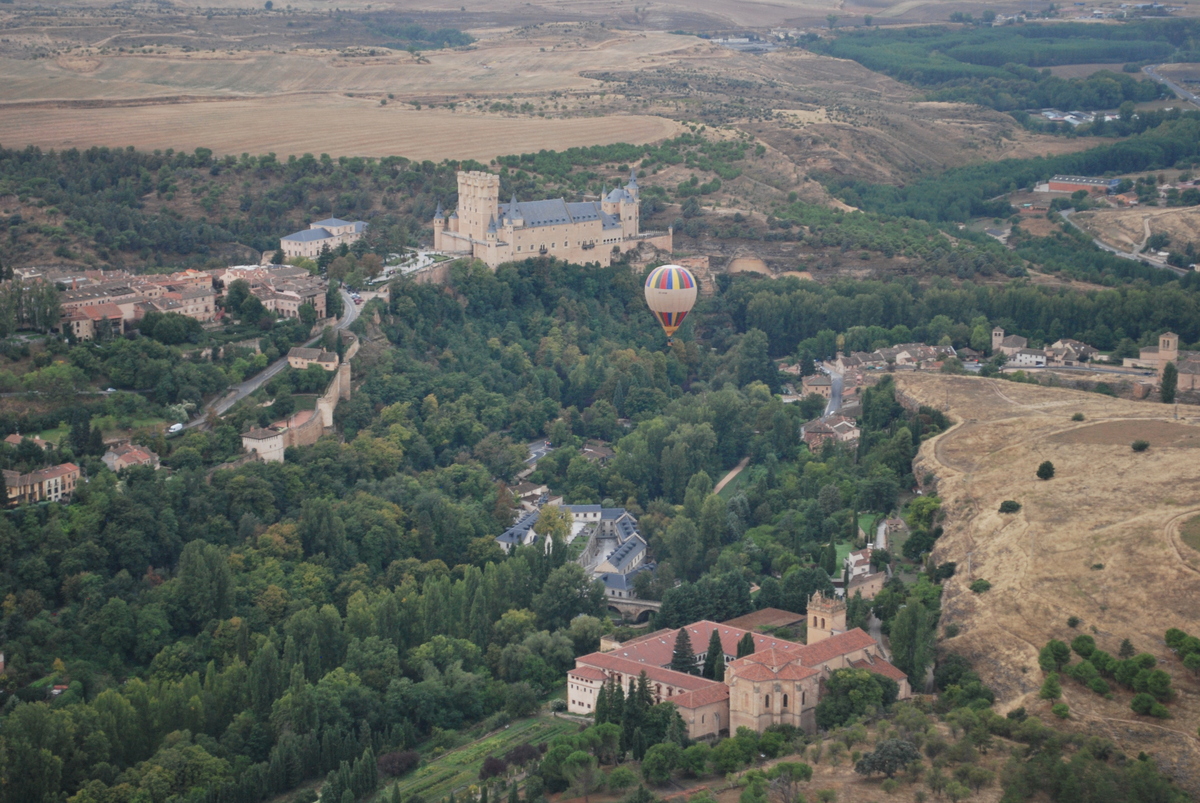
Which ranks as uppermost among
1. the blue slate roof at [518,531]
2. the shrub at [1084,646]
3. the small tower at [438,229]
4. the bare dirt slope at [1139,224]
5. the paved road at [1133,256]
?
the small tower at [438,229]

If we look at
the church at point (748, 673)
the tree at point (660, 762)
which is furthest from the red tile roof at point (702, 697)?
the tree at point (660, 762)

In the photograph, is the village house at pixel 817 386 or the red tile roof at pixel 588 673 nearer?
the red tile roof at pixel 588 673

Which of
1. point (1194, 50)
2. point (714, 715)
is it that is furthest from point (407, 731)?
point (1194, 50)

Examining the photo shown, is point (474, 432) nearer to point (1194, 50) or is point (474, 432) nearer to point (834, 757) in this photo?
→ point (834, 757)

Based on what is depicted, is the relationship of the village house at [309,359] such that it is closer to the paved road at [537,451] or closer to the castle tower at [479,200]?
the paved road at [537,451]

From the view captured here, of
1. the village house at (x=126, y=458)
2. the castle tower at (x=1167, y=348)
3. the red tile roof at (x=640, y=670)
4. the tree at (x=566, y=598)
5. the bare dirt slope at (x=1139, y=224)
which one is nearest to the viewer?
the red tile roof at (x=640, y=670)

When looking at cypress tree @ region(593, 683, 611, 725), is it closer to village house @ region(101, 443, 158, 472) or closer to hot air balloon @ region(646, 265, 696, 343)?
village house @ region(101, 443, 158, 472)
